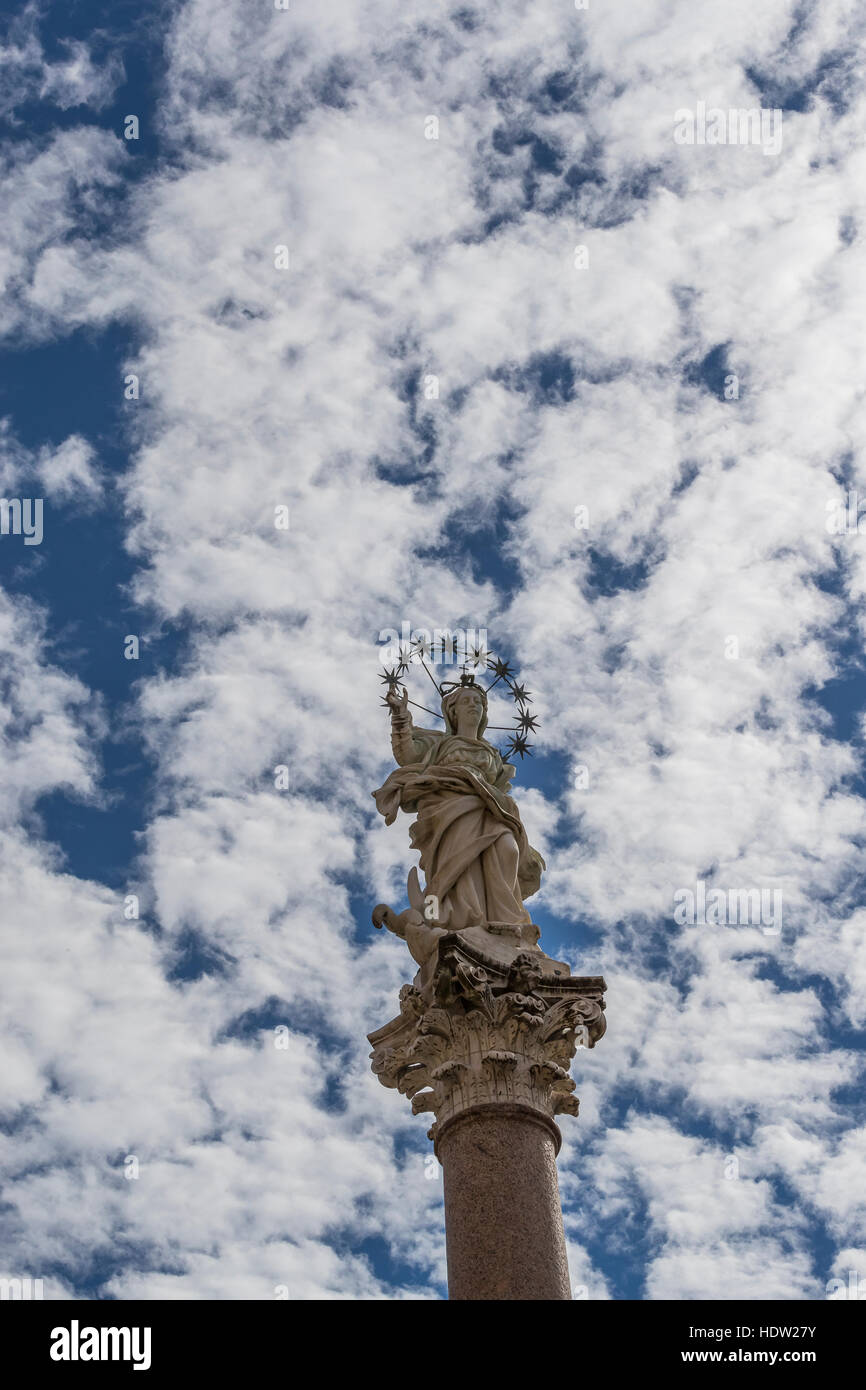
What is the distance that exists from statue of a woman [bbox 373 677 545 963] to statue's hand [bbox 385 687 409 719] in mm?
14

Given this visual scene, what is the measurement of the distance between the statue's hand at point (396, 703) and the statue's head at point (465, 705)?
0.72 m

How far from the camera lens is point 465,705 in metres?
21.7

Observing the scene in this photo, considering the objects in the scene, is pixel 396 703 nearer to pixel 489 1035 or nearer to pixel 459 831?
pixel 459 831

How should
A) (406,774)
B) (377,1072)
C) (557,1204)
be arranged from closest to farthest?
(557,1204) < (377,1072) < (406,774)

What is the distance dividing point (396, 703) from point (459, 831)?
2350mm

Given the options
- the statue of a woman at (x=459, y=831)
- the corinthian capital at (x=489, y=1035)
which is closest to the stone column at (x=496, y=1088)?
the corinthian capital at (x=489, y=1035)

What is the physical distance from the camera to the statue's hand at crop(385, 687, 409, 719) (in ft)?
69.9

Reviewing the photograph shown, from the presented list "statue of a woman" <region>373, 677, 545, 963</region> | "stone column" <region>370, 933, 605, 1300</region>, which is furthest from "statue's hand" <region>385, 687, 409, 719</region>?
"stone column" <region>370, 933, 605, 1300</region>

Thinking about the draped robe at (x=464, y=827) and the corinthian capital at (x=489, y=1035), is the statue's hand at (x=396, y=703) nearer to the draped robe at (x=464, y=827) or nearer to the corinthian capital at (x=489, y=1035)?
the draped robe at (x=464, y=827)

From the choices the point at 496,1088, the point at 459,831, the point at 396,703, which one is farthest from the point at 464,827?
the point at 496,1088

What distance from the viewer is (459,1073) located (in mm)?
17062
